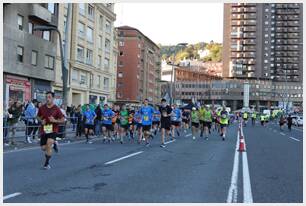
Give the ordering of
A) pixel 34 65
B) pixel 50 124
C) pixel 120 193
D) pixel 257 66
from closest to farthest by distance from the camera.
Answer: pixel 120 193 < pixel 50 124 < pixel 34 65 < pixel 257 66

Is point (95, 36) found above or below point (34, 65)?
above

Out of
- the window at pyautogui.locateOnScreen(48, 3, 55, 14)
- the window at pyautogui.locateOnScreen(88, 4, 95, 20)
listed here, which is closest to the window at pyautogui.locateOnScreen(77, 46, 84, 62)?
the window at pyautogui.locateOnScreen(88, 4, 95, 20)

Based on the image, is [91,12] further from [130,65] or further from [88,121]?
[130,65]

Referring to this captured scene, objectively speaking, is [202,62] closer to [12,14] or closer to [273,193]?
[12,14]

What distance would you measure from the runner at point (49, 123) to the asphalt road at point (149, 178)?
0.50 metres

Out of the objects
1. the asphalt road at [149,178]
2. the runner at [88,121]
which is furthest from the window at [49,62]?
the asphalt road at [149,178]

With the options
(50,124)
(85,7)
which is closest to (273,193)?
(50,124)

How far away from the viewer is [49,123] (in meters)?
10.8

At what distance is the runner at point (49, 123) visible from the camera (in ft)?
35.3

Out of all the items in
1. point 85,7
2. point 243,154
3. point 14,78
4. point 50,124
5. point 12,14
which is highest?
point 85,7

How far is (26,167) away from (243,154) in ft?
23.1

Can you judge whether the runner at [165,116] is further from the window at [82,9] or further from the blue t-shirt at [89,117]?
the window at [82,9]

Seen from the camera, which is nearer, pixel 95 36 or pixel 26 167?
pixel 26 167

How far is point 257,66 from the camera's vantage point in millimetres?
134500
